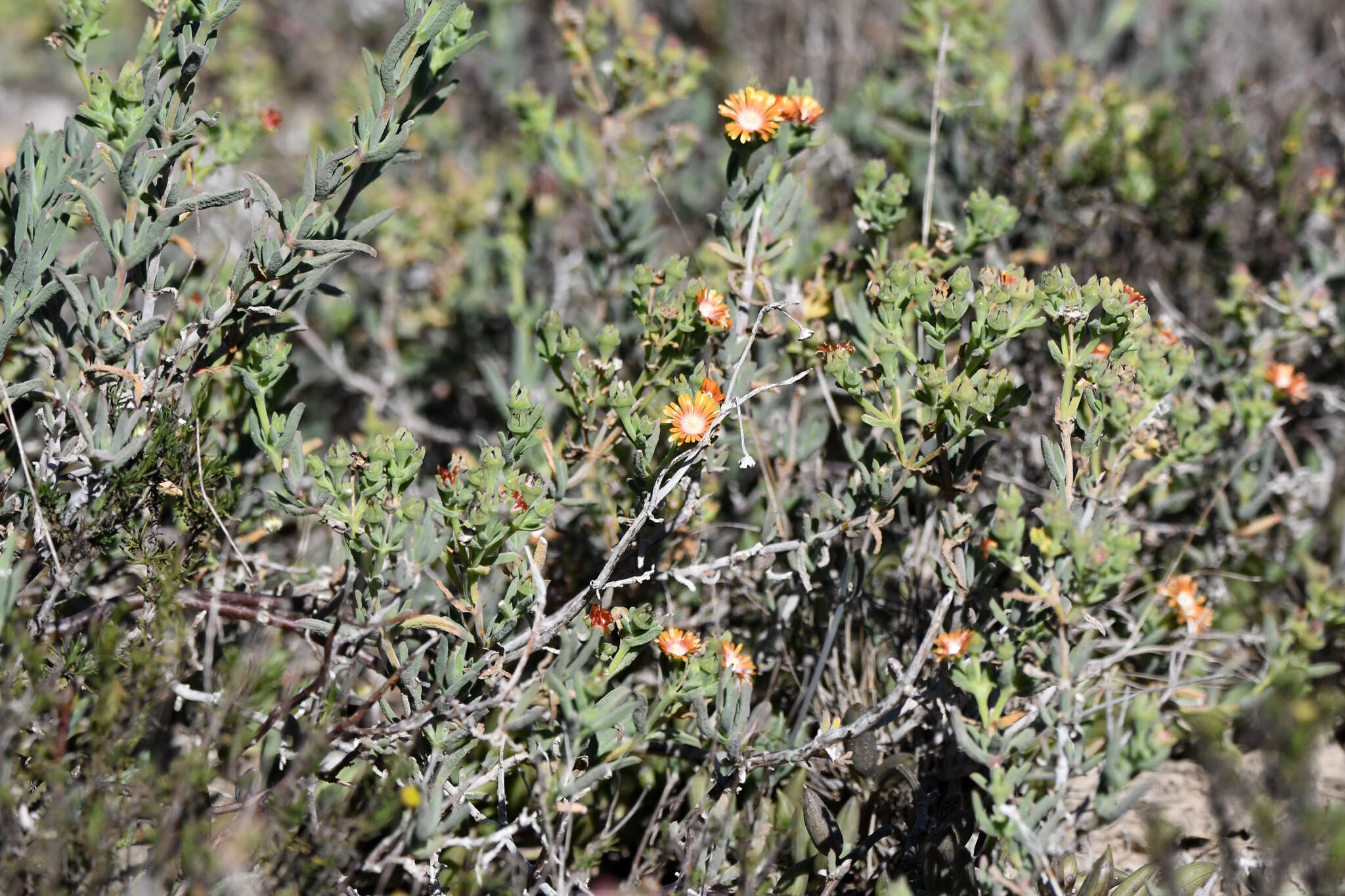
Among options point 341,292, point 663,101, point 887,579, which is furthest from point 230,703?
point 663,101

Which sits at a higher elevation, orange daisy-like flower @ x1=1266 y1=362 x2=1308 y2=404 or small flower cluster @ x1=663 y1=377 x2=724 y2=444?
orange daisy-like flower @ x1=1266 y1=362 x2=1308 y2=404

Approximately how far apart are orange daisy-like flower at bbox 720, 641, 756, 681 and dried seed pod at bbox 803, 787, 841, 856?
0.26 m

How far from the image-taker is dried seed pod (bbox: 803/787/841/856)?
2178 millimetres

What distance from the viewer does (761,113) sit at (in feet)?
7.59

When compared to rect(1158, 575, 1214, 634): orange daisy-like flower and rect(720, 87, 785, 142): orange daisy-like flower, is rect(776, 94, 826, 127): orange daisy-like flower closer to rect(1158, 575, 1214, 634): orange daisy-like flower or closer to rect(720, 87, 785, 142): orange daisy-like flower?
rect(720, 87, 785, 142): orange daisy-like flower

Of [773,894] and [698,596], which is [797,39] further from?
[773,894]

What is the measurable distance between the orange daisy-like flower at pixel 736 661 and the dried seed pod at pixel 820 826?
0.26 meters

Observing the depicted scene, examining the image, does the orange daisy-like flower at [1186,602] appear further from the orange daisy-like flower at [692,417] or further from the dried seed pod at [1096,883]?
the orange daisy-like flower at [692,417]

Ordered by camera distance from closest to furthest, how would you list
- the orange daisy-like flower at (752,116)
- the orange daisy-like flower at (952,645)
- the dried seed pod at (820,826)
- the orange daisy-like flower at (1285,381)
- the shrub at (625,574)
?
the shrub at (625,574) < the orange daisy-like flower at (952,645) < the dried seed pod at (820,826) < the orange daisy-like flower at (752,116) < the orange daisy-like flower at (1285,381)

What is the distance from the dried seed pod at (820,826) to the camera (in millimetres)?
2178

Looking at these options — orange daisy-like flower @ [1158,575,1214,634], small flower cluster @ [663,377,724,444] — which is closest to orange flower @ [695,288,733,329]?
small flower cluster @ [663,377,724,444]

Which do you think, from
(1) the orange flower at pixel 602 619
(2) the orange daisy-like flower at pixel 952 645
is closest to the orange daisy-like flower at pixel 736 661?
(1) the orange flower at pixel 602 619

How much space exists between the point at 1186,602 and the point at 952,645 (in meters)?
0.61

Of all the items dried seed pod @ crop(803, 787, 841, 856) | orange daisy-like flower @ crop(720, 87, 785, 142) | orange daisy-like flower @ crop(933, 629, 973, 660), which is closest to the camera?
orange daisy-like flower @ crop(933, 629, 973, 660)
